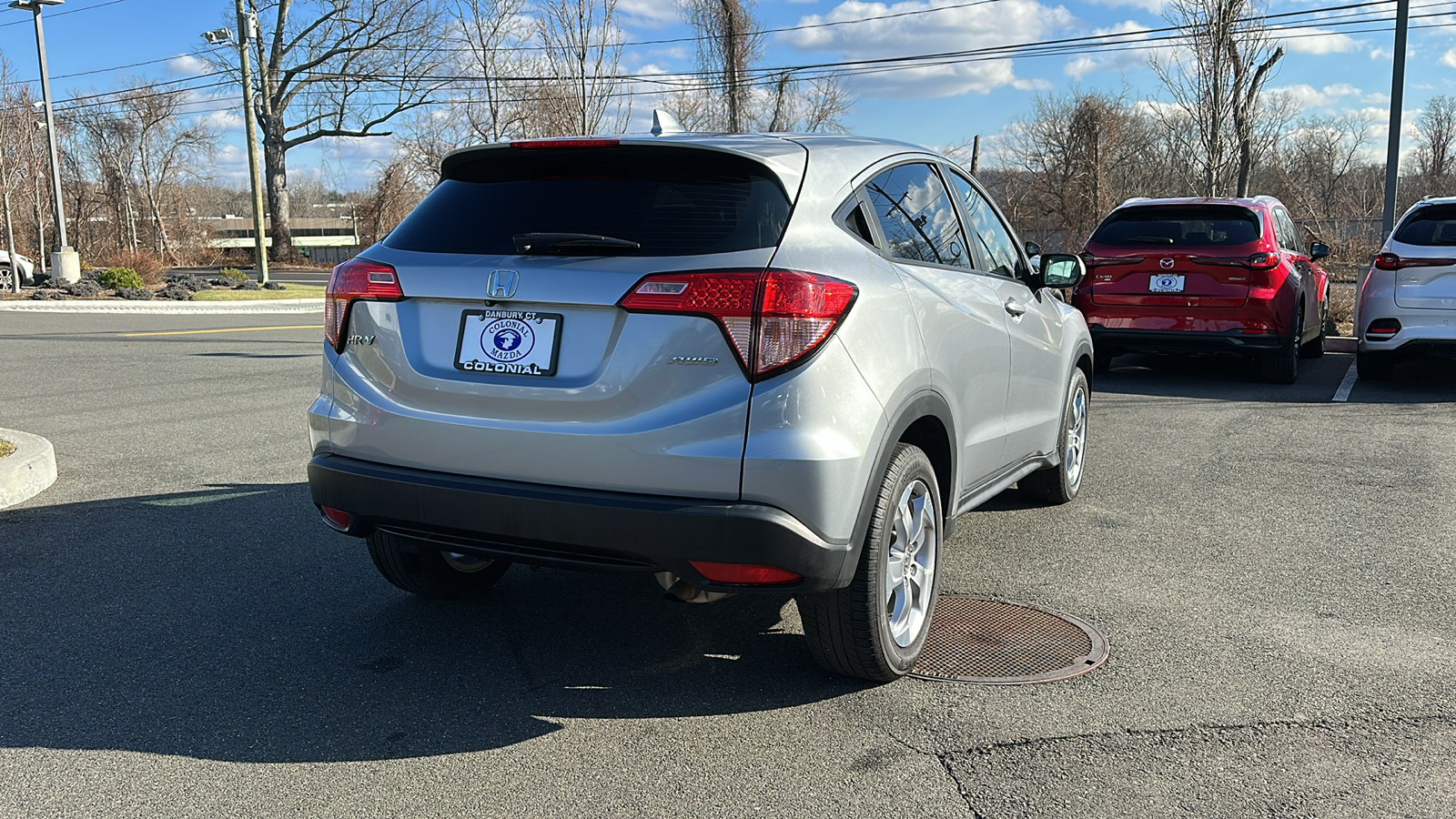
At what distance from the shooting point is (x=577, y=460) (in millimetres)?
3143

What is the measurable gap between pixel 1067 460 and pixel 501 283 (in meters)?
3.67

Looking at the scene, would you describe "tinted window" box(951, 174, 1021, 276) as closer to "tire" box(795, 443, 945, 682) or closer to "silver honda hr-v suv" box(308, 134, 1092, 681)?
"silver honda hr-v suv" box(308, 134, 1092, 681)

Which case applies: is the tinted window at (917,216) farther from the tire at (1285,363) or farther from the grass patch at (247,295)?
the grass patch at (247,295)

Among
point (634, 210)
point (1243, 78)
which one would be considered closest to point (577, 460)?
point (634, 210)

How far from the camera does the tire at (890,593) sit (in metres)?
3.38

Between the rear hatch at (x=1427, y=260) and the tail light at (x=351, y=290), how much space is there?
9432mm

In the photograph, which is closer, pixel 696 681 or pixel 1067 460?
pixel 696 681

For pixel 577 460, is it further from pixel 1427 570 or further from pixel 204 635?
pixel 1427 570

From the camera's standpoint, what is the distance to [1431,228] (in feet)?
32.4

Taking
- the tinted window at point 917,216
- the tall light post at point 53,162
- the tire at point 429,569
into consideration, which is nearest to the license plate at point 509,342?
the tire at point 429,569

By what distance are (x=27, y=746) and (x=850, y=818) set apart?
2306 millimetres

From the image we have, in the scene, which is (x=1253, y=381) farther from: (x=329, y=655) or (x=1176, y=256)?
(x=329, y=655)

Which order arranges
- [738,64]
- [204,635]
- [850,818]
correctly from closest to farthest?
[850,818]
[204,635]
[738,64]

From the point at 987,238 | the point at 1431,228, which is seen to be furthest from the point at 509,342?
the point at 1431,228
